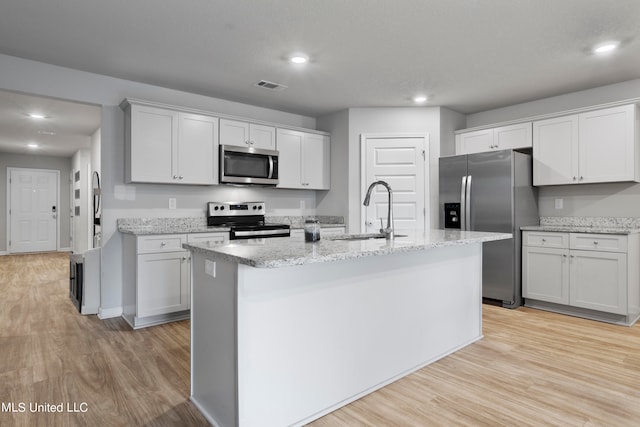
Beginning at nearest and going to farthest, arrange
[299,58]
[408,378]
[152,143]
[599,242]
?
[408,378], [299,58], [599,242], [152,143]

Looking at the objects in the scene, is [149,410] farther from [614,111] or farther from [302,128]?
[614,111]

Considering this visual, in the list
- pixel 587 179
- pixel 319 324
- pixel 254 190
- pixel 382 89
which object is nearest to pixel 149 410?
pixel 319 324

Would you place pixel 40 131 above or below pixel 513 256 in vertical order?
above

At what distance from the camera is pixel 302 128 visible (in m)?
5.04

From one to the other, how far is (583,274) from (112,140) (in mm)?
4868

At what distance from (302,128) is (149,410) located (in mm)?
3792

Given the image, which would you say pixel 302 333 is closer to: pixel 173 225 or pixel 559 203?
pixel 173 225

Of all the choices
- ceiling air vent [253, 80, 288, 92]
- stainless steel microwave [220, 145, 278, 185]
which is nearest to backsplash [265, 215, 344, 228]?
stainless steel microwave [220, 145, 278, 185]

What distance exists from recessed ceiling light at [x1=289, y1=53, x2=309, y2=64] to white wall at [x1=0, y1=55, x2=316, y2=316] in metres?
1.53

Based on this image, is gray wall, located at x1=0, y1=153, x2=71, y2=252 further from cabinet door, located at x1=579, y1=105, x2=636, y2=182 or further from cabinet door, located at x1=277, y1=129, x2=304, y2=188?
cabinet door, located at x1=579, y1=105, x2=636, y2=182

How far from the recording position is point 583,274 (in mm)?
3715

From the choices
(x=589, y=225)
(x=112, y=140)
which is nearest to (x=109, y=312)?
(x=112, y=140)

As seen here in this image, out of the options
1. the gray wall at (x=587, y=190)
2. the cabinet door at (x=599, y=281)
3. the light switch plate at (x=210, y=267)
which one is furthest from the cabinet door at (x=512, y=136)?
the light switch plate at (x=210, y=267)

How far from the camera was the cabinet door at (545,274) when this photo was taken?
3846 mm
